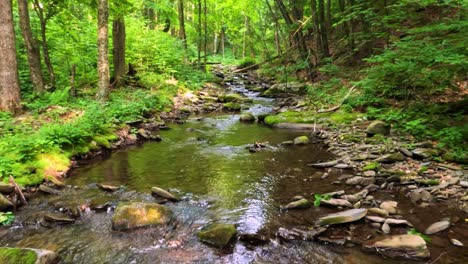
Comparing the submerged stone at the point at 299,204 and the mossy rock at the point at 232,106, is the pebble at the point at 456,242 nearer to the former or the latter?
the submerged stone at the point at 299,204

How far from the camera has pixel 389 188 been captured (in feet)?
20.3

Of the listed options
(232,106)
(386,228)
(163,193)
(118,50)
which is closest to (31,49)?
(118,50)

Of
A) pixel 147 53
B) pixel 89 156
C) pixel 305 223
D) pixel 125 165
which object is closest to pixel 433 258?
pixel 305 223

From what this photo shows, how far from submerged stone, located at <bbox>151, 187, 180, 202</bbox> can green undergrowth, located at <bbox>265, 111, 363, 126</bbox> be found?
7.02 m

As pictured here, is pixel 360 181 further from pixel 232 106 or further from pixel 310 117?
pixel 232 106

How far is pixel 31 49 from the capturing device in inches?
425

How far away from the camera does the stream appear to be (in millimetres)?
4434

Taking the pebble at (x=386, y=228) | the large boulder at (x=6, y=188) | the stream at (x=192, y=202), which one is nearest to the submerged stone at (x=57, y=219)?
the stream at (x=192, y=202)

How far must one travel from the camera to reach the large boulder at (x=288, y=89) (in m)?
17.6

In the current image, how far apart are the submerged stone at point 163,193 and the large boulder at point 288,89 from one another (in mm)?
12392

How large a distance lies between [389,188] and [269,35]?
31.5 meters

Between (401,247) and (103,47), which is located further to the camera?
(103,47)

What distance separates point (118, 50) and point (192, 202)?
10774mm

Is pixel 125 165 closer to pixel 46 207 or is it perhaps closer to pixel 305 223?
pixel 46 207
